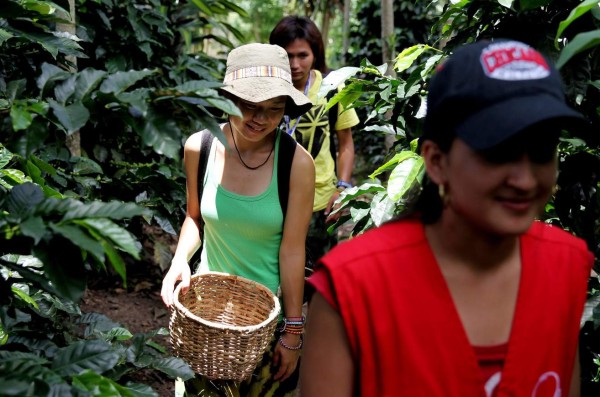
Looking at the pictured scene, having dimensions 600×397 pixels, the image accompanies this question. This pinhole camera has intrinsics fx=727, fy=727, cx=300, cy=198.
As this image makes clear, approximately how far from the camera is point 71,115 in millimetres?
1490

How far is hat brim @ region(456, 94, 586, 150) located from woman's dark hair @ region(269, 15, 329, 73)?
9.58 feet

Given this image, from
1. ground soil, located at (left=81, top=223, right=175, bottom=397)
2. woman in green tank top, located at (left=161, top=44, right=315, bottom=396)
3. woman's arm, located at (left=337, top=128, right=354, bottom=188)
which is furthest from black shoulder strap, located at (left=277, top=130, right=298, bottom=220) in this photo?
ground soil, located at (left=81, top=223, right=175, bottom=397)

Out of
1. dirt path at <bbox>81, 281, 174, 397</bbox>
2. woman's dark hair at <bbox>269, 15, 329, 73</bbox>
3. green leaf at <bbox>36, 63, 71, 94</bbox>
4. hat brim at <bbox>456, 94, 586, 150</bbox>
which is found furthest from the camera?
dirt path at <bbox>81, 281, 174, 397</bbox>

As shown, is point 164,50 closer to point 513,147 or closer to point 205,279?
point 205,279

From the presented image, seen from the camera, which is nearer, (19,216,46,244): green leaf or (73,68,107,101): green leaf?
(19,216,46,244): green leaf

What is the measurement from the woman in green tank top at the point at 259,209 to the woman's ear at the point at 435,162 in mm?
1182

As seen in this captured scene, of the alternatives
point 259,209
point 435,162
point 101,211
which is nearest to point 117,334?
point 259,209

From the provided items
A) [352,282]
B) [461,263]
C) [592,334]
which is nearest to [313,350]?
[352,282]

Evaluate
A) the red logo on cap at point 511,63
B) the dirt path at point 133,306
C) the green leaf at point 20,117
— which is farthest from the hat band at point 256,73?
the dirt path at point 133,306

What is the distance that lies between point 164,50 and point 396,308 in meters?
4.70

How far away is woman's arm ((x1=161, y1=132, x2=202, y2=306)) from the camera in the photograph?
8.32ft

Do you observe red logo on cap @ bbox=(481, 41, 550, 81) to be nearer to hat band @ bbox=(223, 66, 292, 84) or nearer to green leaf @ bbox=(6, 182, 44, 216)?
green leaf @ bbox=(6, 182, 44, 216)

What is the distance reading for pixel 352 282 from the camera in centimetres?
131

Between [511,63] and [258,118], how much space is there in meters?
1.38
